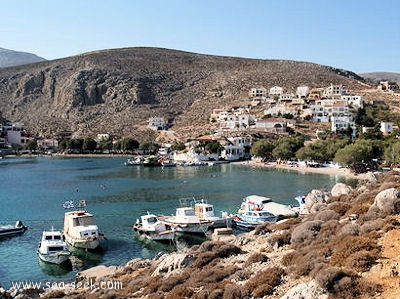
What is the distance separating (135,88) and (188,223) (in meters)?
138

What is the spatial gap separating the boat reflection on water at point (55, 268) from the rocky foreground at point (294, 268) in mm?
4309

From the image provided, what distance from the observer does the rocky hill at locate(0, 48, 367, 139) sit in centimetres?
15825

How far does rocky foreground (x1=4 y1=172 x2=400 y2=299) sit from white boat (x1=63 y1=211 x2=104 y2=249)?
27.4 ft

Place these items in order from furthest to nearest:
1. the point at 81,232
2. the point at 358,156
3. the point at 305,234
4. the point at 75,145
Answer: the point at 75,145 → the point at 358,156 → the point at 81,232 → the point at 305,234

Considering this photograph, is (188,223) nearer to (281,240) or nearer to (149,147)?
(281,240)

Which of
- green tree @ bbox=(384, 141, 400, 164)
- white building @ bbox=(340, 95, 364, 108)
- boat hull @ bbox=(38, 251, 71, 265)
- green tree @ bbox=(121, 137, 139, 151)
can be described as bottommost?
green tree @ bbox=(121, 137, 139, 151)

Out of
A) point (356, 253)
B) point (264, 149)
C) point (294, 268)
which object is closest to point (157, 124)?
point (264, 149)

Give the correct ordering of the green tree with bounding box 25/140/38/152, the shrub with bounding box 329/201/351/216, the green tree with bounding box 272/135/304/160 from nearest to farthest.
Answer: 1. the shrub with bounding box 329/201/351/216
2. the green tree with bounding box 272/135/304/160
3. the green tree with bounding box 25/140/38/152

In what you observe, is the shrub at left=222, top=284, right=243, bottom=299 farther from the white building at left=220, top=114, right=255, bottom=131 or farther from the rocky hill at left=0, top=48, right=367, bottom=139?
the rocky hill at left=0, top=48, right=367, bottom=139

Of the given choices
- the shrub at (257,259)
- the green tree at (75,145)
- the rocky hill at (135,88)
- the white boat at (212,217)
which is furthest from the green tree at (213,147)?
the shrub at (257,259)

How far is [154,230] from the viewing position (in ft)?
117

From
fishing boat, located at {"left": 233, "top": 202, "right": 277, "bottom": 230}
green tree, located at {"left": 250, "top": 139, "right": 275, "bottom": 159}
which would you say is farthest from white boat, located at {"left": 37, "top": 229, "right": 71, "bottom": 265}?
green tree, located at {"left": 250, "top": 139, "right": 275, "bottom": 159}

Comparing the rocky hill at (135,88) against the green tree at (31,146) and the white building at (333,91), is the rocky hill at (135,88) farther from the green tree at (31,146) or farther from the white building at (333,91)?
the white building at (333,91)

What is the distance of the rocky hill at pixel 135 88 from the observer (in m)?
158
